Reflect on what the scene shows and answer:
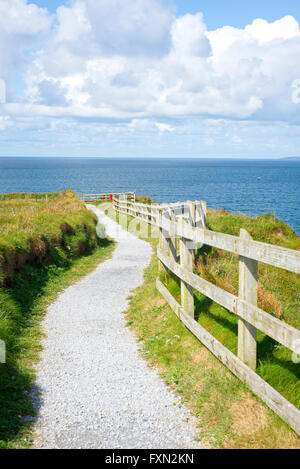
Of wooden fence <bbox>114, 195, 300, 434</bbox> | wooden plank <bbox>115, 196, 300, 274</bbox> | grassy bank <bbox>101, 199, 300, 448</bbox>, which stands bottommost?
grassy bank <bbox>101, 199, 300, 448</bbox>

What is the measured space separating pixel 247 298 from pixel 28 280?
7486 mm

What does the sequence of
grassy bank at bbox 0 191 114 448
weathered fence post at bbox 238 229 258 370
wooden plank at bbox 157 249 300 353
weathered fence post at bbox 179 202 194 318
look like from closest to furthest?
wooden plank at bbox 157 249 300 353 → weathered fence post at bbox 238 229 258 370 → grassy bank at bbox 0 191 114 448 → weathered fence post at bbox 179 202 194 318

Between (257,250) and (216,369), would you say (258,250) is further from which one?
(216,369)

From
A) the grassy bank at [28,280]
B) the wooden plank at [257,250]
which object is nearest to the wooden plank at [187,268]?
the wooden plank at [257,250]

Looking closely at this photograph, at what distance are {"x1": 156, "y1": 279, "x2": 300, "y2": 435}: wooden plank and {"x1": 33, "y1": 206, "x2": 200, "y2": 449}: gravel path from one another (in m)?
0.81

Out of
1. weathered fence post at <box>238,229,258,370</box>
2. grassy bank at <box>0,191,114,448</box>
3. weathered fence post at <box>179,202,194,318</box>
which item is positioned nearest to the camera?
weathered fence post at <box>238,229,258,370</box>

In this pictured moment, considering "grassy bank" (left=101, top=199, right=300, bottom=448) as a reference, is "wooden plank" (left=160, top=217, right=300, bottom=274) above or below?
above

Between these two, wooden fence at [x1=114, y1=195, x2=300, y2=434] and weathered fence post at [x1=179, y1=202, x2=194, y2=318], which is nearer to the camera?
wooden fence at [x1=114, y1=195, x2=300, y2=434]

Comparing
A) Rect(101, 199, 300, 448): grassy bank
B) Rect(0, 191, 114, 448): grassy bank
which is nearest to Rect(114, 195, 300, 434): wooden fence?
Rect(101, 199, 300, 448): grassy bank

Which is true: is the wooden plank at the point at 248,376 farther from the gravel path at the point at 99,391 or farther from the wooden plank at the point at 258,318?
the gravel path at the point at 99,391

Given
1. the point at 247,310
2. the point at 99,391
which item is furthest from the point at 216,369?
the point at 99,391

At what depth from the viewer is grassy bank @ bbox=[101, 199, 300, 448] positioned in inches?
158

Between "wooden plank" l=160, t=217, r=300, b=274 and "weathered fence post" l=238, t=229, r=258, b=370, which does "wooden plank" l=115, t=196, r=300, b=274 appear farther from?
"weathered fence post" l=238, t=229, r=258, b=370
